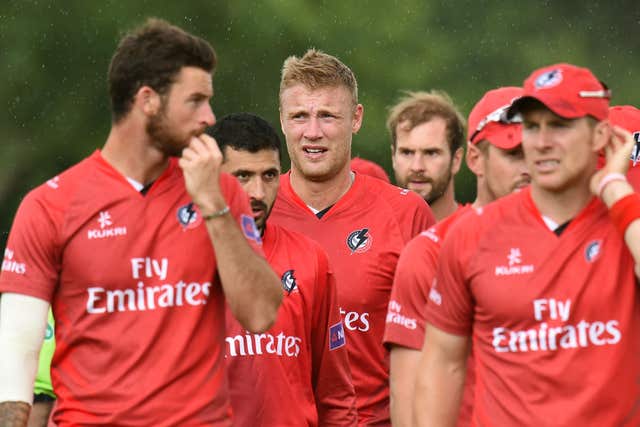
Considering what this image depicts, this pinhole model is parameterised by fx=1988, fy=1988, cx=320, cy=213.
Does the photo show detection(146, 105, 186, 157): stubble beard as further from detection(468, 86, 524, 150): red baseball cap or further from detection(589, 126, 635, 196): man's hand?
detection(589, 126, 635, 196): man's hand

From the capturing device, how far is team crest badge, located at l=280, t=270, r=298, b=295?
28.1ft

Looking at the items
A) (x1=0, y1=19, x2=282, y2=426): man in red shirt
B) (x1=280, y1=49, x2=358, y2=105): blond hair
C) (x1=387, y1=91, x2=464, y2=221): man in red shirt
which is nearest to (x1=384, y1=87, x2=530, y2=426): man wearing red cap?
(x1=0, y1=19, x2=282, y2=426): man in red shirt

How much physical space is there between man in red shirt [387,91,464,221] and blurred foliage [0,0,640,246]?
6.56m

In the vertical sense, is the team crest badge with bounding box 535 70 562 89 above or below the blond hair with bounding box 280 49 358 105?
below

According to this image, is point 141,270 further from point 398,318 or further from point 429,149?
point 429,149

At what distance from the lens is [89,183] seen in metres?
7.47

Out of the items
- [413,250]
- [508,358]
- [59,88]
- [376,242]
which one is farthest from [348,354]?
[59,88]

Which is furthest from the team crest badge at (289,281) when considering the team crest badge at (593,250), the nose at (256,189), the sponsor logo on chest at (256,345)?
the team crest badge at (593,250)

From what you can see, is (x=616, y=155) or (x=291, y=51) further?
(x=291, y=51)

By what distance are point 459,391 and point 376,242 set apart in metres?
1.86

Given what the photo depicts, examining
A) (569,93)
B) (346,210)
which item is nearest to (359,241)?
(346,210)

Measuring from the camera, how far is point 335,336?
8641 millimetres

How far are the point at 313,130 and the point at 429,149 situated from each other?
1.64 metres

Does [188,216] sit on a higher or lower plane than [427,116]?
lower
